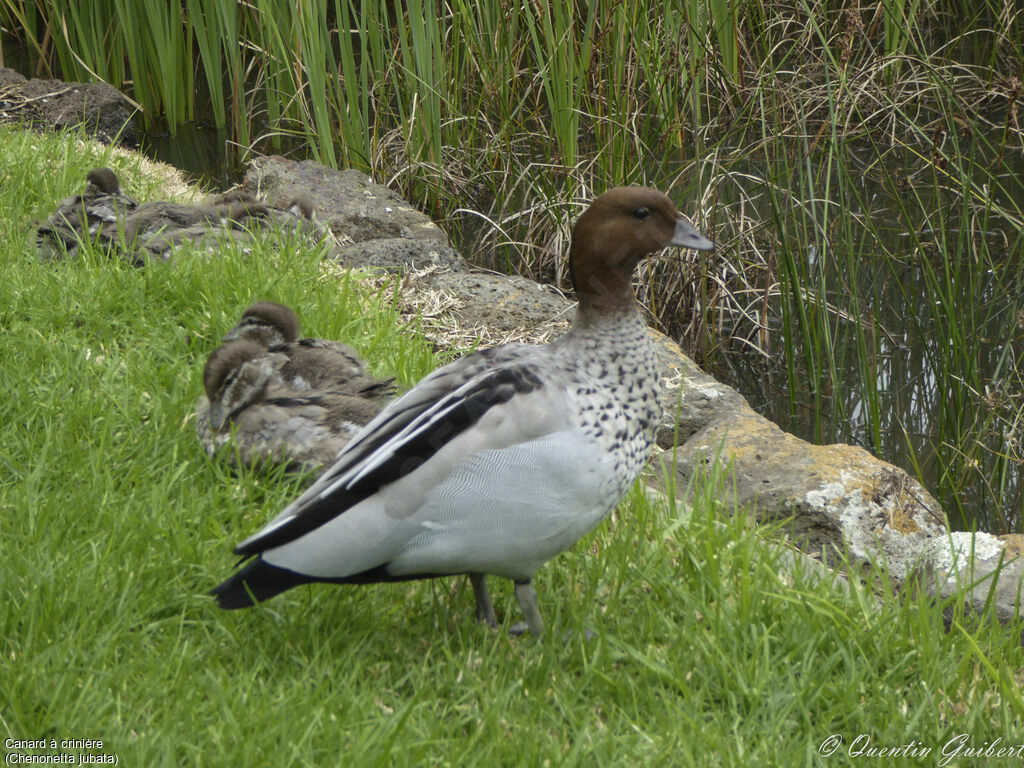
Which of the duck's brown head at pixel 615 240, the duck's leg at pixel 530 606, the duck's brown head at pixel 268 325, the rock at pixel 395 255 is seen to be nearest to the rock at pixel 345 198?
the rock at pixel 395 255

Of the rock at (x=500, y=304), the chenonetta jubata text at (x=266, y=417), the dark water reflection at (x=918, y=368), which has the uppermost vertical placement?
the chenonetta jubata text at (x=266, y=417)

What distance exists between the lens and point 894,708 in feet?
7.96

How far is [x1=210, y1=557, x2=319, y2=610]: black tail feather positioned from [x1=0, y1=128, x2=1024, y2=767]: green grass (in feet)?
0.53

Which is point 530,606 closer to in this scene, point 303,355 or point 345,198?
point 303,355

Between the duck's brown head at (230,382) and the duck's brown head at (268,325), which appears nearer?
the duck's brown head at (230,382)

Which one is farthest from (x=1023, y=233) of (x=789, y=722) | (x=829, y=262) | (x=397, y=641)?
(x=397, y=641)

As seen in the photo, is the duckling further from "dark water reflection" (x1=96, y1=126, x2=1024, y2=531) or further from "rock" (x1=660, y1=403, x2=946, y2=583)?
"dark water reflection" (x1=96, y1=126, x2=1024, y2=531)

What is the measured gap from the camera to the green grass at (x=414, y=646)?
2.21 m

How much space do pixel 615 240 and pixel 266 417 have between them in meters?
1.22

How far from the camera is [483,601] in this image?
270 centimetres

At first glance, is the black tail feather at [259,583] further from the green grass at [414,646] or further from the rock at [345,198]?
the rock at [345,198]

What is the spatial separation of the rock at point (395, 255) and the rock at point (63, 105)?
270cm

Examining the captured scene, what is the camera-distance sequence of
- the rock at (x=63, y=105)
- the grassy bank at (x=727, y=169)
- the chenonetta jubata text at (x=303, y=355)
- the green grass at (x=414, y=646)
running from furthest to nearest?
1. the rock at (x=63, y=105)
2. the grassy bank at (x=727, y=169)
3. the chenonetta jubata text at (x=303, y=355)
4. the green grass at (x=414, y=646)

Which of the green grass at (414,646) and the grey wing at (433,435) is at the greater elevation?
the grey wing at (433,435)
